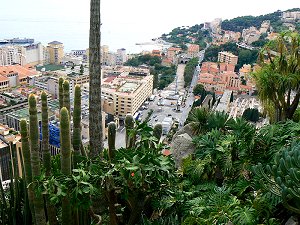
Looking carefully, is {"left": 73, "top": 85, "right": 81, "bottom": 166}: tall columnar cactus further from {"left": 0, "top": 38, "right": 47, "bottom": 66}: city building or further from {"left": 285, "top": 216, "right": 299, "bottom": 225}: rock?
{"left": 0, "top": 38, "right": 47, "bottom": 66}: city building

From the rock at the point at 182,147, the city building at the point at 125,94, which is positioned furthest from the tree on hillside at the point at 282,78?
the city building at the point at 125,94

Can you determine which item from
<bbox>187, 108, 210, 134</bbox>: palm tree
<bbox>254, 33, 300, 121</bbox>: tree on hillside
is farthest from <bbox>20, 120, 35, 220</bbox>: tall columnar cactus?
<bbox>254, 33, 300, 121</bbox>: tree on hillside

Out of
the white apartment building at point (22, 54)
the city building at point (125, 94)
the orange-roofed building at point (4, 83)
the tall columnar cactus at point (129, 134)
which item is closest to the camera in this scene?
the tall columnar cactus at point (129, 134)

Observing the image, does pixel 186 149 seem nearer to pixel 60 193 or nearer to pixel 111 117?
pixel 60 193

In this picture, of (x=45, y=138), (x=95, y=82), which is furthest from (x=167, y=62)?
(x=45, y=138)

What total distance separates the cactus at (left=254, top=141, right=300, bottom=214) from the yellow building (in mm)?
47321

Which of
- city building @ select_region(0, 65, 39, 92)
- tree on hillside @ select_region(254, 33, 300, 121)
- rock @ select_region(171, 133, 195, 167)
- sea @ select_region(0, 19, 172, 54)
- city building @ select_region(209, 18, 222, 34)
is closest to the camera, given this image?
tree on hillside @ select_region(254, 33, 300, 121)

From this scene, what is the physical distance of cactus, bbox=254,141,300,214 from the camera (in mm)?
2094

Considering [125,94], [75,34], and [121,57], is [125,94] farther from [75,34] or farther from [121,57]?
[75,34]

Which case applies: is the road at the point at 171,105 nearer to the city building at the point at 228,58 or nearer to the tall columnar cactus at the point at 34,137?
the city building at the point at 228,58

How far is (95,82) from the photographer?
3156 mm

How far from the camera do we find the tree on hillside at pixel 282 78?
4.14 metres

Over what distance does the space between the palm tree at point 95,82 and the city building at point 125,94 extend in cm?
2219

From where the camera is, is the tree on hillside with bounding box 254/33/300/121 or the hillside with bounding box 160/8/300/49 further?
the hillside with bounding box 160/8/300/49
